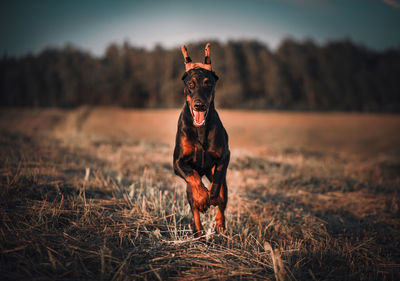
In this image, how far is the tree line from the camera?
31375 mm

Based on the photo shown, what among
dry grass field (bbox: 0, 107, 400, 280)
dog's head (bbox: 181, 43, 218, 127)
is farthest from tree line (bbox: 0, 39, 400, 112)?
dog's head (bbox: 181, 43, 218, 127)

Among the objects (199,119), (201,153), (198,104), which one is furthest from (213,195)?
(198,104)

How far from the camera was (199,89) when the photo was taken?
2709 millimetres

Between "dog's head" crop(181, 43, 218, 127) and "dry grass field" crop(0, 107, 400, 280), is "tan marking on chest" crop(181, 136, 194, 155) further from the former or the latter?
"dry grass field" crop(0, 107, 400, 280)

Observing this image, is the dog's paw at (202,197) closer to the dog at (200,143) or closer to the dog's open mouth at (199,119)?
the dog at (200,143)

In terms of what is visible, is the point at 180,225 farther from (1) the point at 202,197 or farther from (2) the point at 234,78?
(2) the point at 234,78

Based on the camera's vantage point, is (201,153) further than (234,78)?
No

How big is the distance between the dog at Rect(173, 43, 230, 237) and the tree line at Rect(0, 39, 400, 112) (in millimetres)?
22050

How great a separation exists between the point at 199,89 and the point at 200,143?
2.22 ft

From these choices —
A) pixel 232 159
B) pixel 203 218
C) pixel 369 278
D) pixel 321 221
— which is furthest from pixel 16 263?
pixel 232 159

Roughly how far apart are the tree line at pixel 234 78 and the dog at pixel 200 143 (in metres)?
22.0

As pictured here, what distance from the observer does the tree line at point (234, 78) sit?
103 ft

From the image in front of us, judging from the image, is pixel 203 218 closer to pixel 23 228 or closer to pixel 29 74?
pixel 23 228

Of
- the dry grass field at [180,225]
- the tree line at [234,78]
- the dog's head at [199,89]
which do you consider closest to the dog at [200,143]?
the dog's head at [199,89]
